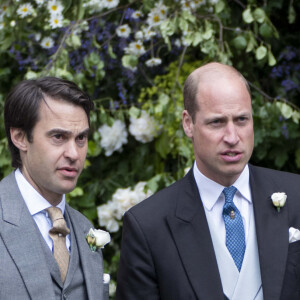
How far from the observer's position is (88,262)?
2.96 m

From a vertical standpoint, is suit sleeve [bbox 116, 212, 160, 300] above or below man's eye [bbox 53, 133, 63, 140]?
below

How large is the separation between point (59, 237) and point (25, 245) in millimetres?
169

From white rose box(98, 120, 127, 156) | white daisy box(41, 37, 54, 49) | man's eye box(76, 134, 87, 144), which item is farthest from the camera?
white daisy box(41, 37, 54, 49)

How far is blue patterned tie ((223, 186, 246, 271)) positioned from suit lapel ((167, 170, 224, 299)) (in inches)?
3.1

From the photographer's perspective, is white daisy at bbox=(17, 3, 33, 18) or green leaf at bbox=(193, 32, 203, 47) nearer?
green leaf at bbox=(193, 32, 203, 47)

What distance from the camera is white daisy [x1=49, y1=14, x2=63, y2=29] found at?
4141 millimetres

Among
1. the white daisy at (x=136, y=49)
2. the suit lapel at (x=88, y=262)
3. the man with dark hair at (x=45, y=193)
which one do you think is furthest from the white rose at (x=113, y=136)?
the man with dark hair at (x=45, y=193)

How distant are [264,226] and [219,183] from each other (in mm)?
246

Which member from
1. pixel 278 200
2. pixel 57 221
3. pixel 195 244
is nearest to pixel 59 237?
pixel 57 221

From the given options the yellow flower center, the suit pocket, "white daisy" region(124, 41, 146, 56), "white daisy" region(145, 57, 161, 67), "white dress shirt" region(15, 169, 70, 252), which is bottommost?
the suit pocket

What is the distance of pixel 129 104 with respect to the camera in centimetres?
458

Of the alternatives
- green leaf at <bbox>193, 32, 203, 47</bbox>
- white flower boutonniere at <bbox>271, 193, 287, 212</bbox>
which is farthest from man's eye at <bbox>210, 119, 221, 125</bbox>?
green leaf at <bbox>193, 32, 203, 47</bbox>

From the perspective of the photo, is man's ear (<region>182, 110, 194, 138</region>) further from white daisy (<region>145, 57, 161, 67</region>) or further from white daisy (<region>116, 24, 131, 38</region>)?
white daisy (<region>116, 24, 131, 38</region>)

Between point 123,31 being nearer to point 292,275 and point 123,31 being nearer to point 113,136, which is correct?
point 113,136
